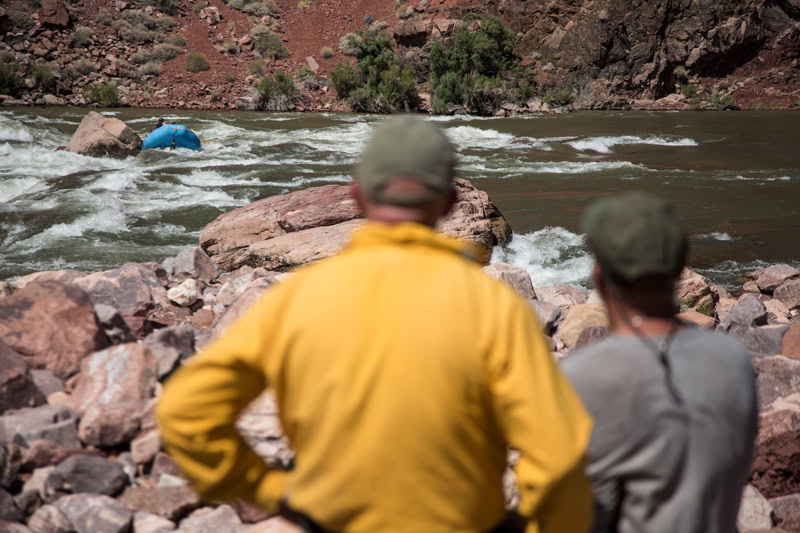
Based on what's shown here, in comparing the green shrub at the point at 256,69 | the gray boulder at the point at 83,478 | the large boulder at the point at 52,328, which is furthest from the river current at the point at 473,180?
the green shrub at the point at 256,69

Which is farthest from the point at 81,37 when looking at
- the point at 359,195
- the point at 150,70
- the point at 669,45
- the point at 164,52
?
the point at 359,195

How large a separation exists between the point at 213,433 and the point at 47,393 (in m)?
2.75

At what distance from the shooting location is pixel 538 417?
4.28 feet

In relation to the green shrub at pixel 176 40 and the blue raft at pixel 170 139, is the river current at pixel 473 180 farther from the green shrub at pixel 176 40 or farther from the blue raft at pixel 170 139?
the green shrub at pixel 176 40

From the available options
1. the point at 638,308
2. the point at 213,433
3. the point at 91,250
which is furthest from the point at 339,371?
the point at 91,250

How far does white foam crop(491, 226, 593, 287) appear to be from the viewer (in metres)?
9.33

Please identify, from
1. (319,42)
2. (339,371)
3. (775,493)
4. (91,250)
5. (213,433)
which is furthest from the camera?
(319,42)

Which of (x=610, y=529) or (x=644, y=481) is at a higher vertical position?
(x=644, y=481)

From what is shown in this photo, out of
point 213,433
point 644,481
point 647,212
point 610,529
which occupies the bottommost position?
point 610,529

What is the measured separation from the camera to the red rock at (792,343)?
535 cm

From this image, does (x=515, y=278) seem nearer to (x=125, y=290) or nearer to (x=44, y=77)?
(x=125, y=290)

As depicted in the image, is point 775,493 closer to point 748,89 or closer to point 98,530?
point 98,530

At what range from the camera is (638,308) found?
5.20 ft

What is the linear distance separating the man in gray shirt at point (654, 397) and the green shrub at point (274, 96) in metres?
33.9
